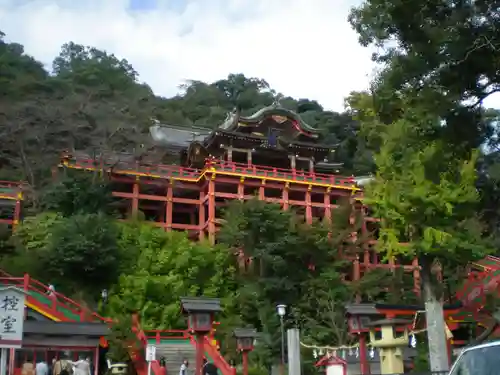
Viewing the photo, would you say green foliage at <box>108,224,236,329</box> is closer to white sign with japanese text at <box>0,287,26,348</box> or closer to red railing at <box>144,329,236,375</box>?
red railing at <box>144,329,236,375</box>

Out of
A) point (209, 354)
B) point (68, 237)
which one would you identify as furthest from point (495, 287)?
point (68, 237)

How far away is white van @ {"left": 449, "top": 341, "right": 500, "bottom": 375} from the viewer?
4789 millimetres

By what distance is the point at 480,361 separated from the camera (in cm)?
492

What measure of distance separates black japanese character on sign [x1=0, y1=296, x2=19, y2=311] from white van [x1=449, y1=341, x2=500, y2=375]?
6509 millimetres

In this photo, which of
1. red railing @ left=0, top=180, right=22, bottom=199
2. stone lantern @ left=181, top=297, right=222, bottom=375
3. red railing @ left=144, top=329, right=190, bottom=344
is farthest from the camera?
red railing @ left=0, top=180, right=22, bottom=199

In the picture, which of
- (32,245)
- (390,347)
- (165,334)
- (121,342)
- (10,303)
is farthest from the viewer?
(32,245)

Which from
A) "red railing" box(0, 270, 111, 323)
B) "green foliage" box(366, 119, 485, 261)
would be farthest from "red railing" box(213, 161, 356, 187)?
"green foliage" box(366, 119, 485, 261)

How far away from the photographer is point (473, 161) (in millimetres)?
13789

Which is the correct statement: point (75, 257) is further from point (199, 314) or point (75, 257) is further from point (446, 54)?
point (446, 54)

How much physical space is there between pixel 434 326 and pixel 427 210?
9.57ft

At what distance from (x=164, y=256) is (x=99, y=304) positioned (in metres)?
3.68

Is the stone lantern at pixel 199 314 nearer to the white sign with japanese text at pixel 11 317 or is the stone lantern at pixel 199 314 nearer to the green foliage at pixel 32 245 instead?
the white sign with japanese text at pixel 11 317

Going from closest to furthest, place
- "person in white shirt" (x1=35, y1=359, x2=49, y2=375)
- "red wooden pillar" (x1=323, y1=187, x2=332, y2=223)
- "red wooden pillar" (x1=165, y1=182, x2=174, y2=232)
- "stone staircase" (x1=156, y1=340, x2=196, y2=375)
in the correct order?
"person in white shirt" (x1=35, y1=359, x2=49, y2=375) → "stone staircase" (x1=156, y1=340, x2=196, y2=375) → "red wooden pillar" (x1=165, y1=182, x2=174, y2=232) → "red wooden pillar" (x1=323, y1=187, x2=332, y2=223)

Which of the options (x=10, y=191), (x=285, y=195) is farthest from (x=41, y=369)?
(x=285, y=195)
